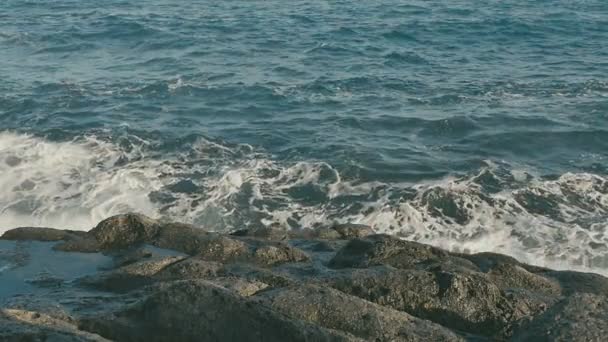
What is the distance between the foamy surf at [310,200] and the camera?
11.2 m

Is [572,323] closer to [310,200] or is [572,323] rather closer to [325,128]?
[310,200]

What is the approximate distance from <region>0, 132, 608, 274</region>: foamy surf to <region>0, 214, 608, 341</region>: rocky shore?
2.51 m

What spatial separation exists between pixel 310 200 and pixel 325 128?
13.3 feet

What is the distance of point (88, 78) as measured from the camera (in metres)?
21.2

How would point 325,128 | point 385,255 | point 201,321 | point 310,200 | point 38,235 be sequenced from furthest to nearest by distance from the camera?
point 325,128 → point 310,200 → point 38,235 → point 385,255 → point 201,321

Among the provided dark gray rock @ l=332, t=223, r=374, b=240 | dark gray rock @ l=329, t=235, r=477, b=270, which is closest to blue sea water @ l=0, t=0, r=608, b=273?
dark gray rock @ l=332, t=223, r=374, b=240

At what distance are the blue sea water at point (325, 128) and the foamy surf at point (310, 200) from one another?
0.14 feet

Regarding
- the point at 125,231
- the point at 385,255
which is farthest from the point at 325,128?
the point at 385,255

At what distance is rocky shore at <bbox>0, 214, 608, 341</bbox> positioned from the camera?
4.89m

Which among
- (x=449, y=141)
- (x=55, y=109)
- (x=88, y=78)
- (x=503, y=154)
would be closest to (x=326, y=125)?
(x=449, y=141)

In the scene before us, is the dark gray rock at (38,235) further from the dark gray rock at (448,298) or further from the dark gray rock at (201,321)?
the dark gray rock at (448,298)

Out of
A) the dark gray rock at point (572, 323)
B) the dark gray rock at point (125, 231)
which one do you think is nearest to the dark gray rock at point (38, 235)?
the dark gray rock at point (125, 231)

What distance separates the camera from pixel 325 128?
53.7 feet

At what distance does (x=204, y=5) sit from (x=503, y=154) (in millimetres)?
23041
